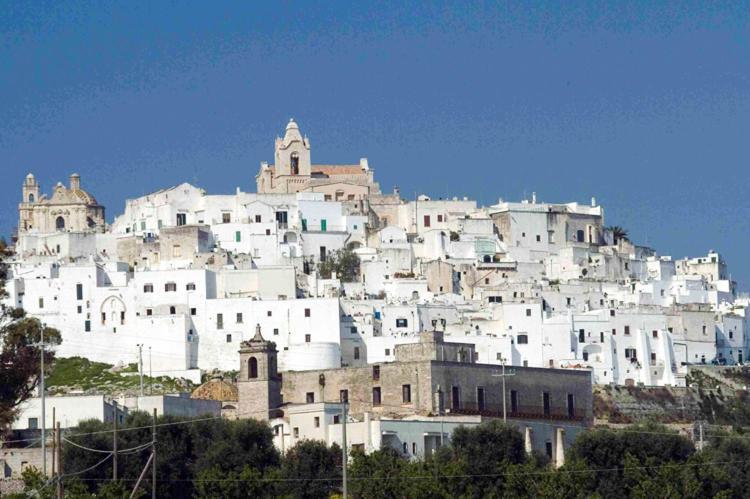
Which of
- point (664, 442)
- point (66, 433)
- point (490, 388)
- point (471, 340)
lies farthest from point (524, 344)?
point (66, 433)

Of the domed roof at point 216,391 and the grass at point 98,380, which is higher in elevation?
the grass at point 98,380

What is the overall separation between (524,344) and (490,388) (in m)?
16.2

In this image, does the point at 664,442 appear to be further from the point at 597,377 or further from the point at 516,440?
the point at 597,377

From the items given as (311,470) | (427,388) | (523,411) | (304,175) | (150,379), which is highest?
(304,175)

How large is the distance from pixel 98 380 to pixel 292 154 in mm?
29442

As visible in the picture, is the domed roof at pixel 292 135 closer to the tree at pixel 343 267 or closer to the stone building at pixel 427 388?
the tree at pixel 343 267

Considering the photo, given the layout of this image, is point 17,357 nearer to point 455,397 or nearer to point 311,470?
point 311,470

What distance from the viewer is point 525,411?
7944 cm

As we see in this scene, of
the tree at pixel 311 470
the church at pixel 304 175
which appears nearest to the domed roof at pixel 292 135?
the church at pixel 304 175

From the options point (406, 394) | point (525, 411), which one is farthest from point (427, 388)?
point (525, 411)

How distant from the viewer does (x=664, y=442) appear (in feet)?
233

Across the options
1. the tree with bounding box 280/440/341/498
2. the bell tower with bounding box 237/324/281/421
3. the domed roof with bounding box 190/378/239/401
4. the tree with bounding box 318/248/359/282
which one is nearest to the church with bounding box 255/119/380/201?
the tree with bounding box 318/248/359/282

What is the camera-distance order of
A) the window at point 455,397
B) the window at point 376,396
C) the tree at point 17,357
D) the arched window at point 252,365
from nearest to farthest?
the tree at point 17,357, the window at point 455,397, the arched window at point 252,365, the window at point 376,396

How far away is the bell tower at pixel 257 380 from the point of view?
7744 centimetres
